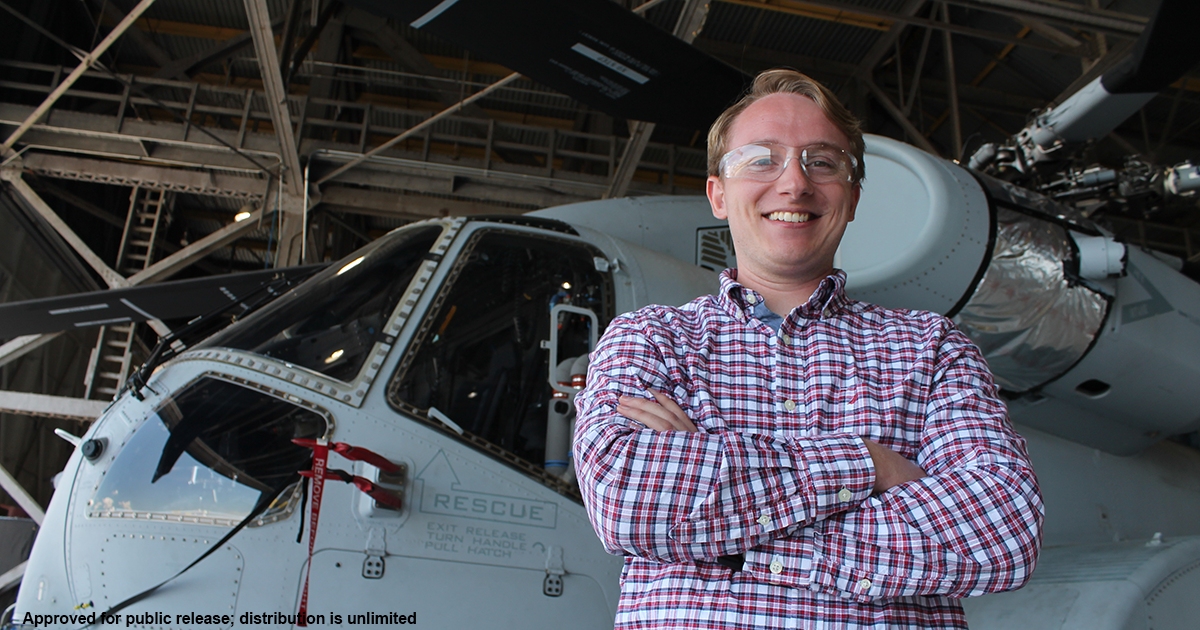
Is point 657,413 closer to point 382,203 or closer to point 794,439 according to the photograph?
point 794,439

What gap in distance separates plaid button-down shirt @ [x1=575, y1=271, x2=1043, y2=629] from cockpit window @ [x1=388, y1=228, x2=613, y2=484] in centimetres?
142

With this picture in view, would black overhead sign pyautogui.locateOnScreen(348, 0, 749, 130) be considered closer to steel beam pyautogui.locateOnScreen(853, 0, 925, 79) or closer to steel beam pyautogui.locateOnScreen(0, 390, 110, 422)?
steel beam pyautogui.locateOnScreen(853, 0, 925, 79)

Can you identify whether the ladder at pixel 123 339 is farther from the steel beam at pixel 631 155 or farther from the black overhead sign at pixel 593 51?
the black overhead sign at pixel 593 51

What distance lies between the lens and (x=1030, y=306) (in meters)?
3.18

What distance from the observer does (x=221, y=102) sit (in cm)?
1222

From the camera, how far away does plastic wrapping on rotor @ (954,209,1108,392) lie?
3178 millimetres

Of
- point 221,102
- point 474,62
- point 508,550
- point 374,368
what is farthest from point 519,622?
point 221,102

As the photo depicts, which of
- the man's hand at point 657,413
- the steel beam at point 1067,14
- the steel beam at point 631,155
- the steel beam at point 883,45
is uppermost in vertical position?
the steel beam at point 883,45

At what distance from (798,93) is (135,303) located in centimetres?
464

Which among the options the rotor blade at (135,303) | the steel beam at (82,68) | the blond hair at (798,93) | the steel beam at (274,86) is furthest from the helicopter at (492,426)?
the steel beam at (82,68)

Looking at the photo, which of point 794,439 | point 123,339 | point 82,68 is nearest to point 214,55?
point 82,68

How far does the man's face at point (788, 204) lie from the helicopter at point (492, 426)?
1.40 metres

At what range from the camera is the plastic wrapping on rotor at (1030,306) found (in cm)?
318

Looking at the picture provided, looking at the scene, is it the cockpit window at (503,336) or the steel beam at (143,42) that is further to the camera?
the steel beam at (143,42)
